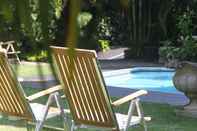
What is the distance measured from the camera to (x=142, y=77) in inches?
546

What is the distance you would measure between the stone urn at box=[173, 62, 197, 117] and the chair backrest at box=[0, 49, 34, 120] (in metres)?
2.64

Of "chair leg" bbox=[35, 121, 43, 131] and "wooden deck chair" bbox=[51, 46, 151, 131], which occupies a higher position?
"wooden deck chair" bbox=[51, 46, 151, 131]

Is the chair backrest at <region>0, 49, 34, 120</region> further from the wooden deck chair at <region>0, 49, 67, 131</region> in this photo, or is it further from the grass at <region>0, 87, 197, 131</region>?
the grass at <region>0, 87, 197, 131</region>

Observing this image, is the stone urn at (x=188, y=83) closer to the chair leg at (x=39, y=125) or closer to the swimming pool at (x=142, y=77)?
the chair leg at (x=39, y=125)

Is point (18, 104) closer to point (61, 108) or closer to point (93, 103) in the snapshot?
point (61, 108)

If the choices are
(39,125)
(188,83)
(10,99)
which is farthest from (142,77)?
(39,125)

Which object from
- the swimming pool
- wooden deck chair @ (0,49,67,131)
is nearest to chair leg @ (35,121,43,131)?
wooden deck chair @ (0,49,67,131)

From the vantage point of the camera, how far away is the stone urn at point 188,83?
23.4 feet

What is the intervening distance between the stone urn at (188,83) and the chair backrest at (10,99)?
2642mm

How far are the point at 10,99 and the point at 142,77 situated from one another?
348 inches

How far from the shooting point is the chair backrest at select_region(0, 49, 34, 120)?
4986 millimetres

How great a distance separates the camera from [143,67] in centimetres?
1472

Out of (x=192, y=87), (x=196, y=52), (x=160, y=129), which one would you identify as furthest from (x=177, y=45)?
(x=160, y=129)

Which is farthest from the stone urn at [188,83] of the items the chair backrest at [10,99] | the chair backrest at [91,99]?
the chair backrest at [10,99]
